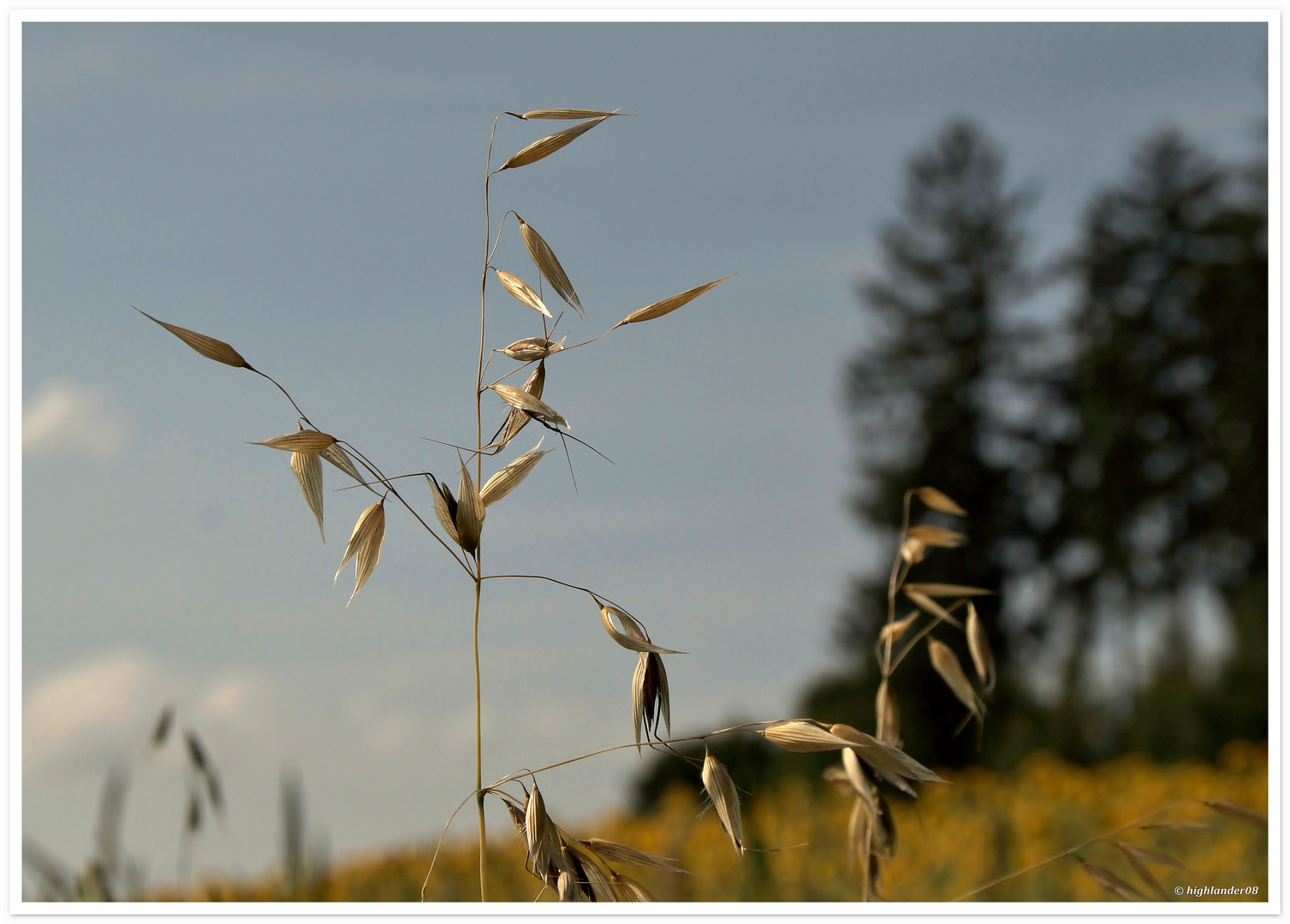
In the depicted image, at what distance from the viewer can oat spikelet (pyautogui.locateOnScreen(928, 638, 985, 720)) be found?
3.09ft

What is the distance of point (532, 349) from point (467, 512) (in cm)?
13

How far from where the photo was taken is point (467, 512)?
0.57 meters

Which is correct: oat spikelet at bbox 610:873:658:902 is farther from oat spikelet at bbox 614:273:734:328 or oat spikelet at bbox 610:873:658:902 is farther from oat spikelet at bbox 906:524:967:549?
oat spikelet at bbox 906:524:967:549

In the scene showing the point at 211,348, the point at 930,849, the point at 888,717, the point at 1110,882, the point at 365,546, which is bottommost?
the point at 930,849

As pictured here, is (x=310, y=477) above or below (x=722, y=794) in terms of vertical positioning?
above

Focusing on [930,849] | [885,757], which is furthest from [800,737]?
[930,849]

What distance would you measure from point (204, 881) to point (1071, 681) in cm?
664

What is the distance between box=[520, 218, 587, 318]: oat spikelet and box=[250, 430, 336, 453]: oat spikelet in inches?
7.3

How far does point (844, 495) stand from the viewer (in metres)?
9.30

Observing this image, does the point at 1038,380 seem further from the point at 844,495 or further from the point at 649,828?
the point at 649,828

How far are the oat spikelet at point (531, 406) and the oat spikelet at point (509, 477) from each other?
0.19 feet

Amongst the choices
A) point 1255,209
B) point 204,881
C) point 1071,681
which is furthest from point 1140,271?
point 204,881

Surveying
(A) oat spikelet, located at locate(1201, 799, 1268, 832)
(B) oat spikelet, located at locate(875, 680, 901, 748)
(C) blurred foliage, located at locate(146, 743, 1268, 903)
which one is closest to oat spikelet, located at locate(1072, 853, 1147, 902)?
(A) oat spikelet, located at locate(1201, 799, 1268, 832)

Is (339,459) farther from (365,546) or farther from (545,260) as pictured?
(545,260)
